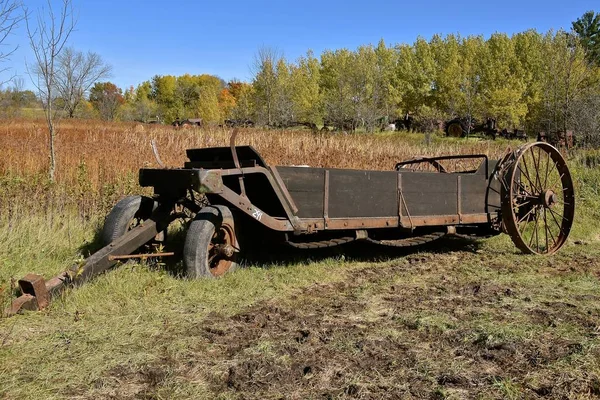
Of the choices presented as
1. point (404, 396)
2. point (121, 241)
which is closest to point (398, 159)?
point (121, 241)

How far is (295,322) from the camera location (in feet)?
11.6

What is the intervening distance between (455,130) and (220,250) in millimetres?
29081

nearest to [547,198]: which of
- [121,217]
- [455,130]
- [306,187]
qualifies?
[306,187]

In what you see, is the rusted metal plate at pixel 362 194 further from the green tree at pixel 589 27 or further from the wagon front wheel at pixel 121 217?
the green tree at pixel 589 27

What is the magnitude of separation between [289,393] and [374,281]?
254cm

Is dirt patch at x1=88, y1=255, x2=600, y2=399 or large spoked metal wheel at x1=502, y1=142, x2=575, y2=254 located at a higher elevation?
large spoked metal wheel at x1=502, y1=142, x2=575, y2=254

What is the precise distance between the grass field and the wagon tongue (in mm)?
99

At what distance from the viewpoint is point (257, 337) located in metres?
3.21

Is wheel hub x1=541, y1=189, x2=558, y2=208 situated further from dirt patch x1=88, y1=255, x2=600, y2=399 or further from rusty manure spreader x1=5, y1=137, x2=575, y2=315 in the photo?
dirt patch x1=88, y1=255, x2=600, y2=399

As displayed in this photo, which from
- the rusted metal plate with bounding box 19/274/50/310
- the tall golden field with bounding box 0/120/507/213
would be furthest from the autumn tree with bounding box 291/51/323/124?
the rusted metal plate with bounding box 19/274/50/310

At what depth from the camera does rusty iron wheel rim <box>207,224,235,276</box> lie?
452cm

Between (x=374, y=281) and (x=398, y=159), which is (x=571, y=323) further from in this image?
(x=398, y=159)

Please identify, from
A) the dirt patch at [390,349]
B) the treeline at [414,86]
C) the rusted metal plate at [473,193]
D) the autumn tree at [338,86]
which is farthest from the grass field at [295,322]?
the autumn tree at [338,86]

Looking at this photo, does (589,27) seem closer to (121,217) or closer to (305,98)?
(305,98)
